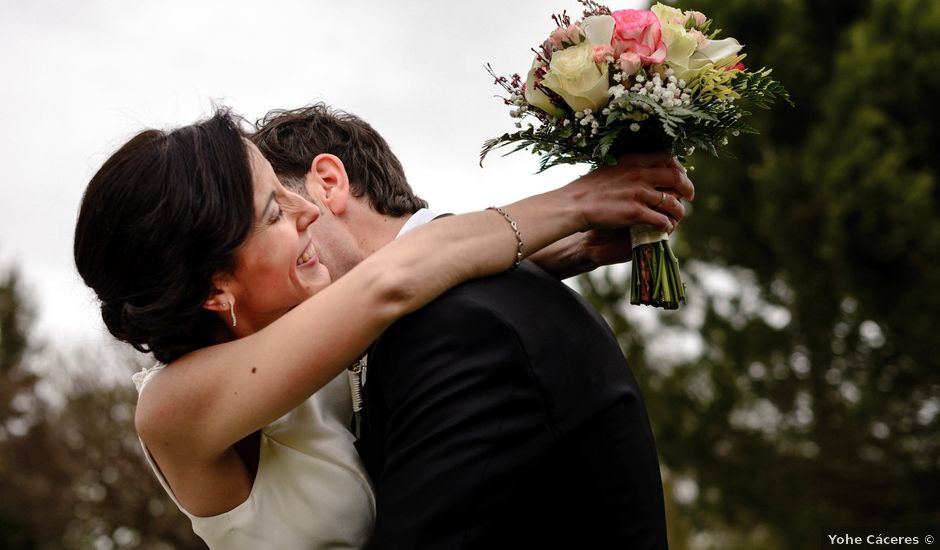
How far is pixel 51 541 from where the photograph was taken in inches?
918

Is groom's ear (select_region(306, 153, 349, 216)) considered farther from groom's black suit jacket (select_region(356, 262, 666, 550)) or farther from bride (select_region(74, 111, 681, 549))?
groom's black suit jacket (select_region(356, 262, 666, 550))

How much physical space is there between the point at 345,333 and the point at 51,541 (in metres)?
23.4

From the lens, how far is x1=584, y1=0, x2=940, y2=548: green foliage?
1480cm

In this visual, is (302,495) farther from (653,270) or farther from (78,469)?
(78,469)

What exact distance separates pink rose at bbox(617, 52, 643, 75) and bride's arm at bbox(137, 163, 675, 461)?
0.99 ft

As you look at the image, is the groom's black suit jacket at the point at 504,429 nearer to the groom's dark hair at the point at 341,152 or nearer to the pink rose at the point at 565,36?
the pink rose at the point at 565,36

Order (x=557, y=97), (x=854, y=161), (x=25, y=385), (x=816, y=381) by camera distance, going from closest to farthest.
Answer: (x=557, y=97) → (x=854, y=161) → (x=816, y=381) → (x=25, y=385)

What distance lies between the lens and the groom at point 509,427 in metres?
2.53

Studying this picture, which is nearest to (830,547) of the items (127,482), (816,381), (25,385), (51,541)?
(816,381)

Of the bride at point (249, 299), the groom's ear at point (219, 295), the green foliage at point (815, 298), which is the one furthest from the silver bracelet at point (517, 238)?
the green foliage at point (815, 298)

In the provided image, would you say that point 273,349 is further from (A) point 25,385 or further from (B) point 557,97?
(A) point 25,385

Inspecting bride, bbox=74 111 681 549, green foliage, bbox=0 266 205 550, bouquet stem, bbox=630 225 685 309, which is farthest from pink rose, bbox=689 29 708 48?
green foliage, bbox=0 266 205 550

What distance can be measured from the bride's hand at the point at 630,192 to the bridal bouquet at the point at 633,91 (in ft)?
0.16

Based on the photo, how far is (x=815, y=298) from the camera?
15898mm
